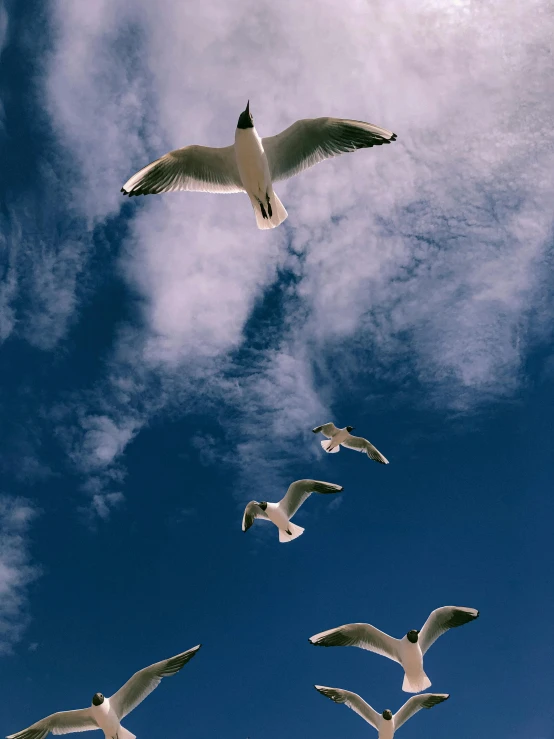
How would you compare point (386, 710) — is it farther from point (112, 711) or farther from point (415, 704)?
point (112, 711)

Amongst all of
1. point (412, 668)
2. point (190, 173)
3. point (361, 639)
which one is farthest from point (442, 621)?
point (190, 173)

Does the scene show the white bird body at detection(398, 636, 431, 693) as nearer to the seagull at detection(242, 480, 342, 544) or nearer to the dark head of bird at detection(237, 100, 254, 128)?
the seagull at detection(242, 480, 342, 544)

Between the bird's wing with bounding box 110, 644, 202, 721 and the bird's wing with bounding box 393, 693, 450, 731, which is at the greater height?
the bird's wing with bounding box 110, 644, 202, 721

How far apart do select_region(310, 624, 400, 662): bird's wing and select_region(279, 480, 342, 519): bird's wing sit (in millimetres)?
2773

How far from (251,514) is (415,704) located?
519cm

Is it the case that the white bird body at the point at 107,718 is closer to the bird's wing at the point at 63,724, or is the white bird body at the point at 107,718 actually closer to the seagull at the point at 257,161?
the bird's wing at the point at 63,724

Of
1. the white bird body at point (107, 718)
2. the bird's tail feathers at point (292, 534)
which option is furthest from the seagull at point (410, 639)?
the white bird body at point (107, 718)

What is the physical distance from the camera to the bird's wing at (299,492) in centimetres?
1561

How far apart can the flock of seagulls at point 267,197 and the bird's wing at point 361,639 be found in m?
0.02

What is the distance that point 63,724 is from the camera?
45.3 feet

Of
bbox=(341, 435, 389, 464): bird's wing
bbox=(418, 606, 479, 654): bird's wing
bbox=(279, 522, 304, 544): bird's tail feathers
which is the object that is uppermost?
bbox=(341, 435, 389, 464): bird's wing

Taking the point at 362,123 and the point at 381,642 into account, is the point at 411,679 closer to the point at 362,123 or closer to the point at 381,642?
the point at 381,642

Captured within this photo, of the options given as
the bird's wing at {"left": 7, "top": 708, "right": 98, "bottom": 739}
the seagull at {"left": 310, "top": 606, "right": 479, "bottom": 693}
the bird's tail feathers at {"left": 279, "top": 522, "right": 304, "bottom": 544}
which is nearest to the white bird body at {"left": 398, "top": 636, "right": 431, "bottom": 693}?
the seagull at {"left": 310, "top": 606, "right": 479, "bottom": 693}

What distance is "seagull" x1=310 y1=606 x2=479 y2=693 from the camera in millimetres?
14078
